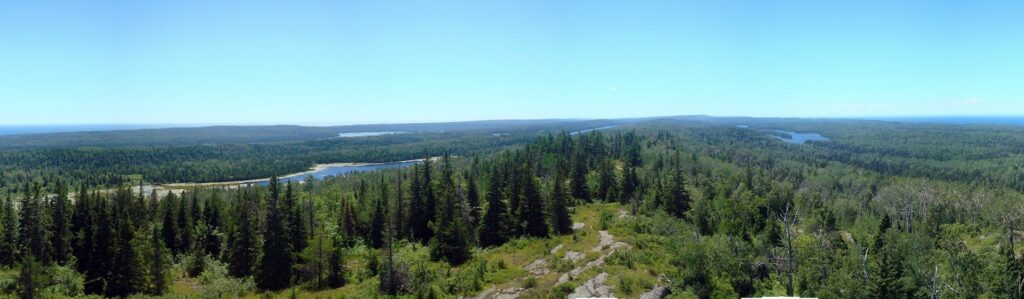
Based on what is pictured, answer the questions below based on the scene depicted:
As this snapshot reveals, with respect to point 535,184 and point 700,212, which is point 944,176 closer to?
point 700,212

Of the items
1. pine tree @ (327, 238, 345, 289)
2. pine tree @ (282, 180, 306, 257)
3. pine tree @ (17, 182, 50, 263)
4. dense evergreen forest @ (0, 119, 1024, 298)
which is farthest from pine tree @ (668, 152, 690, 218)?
pine tree @ (17, 182, 50, 263)

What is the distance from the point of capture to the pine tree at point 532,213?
2795 inches

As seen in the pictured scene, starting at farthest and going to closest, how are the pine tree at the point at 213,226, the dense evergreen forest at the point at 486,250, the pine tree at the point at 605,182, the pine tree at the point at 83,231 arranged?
the pine tree at the point at 605,182 → the pine tree at the point at 213,226 → the pine tree at the point at 83,231 → the dense evergreen forest at the point at 486,250

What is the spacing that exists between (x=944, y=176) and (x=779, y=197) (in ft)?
442

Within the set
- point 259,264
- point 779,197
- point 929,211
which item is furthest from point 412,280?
point 929,211

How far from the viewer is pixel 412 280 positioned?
45.0 metres

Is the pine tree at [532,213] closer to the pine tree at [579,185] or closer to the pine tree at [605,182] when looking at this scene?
the pine tree at [579,185]

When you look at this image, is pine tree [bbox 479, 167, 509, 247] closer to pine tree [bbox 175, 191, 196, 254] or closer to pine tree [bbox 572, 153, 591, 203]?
pine tree [bbox 572, 153, 591, 203]

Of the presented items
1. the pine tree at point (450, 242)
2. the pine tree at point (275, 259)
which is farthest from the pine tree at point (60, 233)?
the pine tree at point (450, 242)

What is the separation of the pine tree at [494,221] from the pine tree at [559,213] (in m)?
6.55

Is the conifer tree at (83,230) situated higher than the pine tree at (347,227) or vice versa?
the conifer tree at (83,230)

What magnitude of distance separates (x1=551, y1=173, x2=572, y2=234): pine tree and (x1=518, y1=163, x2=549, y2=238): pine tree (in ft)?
4.49

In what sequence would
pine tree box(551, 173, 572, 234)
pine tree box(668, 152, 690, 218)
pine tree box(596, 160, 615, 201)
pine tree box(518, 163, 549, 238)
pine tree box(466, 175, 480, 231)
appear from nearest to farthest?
1. pine tree box(518, 163, 549, 238)
2. pine tree box(551, 173, 572, 234)
3. pine tree box(466, 175, 480, 231)
4. pine tree box(668, 152, 690, 218)
5. pine tree box(596, 160, 615, 201)

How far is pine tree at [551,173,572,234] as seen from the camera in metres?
71.1
